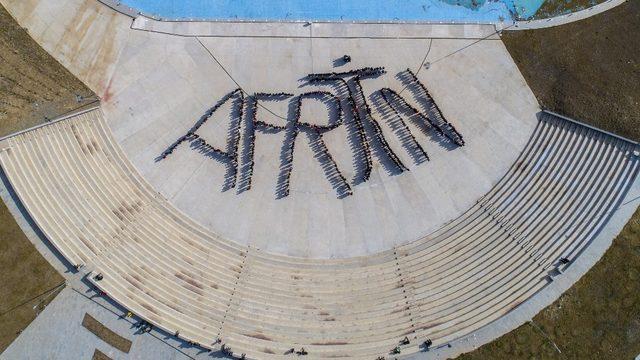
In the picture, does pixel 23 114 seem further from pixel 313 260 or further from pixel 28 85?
pixel 313 260

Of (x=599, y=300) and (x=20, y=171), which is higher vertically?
(x=20, y=171)

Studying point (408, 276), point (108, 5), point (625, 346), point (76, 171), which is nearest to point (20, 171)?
point (76, 171)

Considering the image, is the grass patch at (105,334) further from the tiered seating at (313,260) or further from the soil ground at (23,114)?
the soil ground at (23,114)

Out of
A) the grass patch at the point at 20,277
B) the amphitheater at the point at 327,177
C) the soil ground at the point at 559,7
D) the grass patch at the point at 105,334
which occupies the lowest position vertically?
the grass patch at the point at 105,334

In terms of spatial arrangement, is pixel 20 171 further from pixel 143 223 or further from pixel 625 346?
pixel 625 346

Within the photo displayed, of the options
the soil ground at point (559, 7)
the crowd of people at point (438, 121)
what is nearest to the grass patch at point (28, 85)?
the crowd of people at point (438, 121)

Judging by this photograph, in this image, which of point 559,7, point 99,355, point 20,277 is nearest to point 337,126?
point 559,7
